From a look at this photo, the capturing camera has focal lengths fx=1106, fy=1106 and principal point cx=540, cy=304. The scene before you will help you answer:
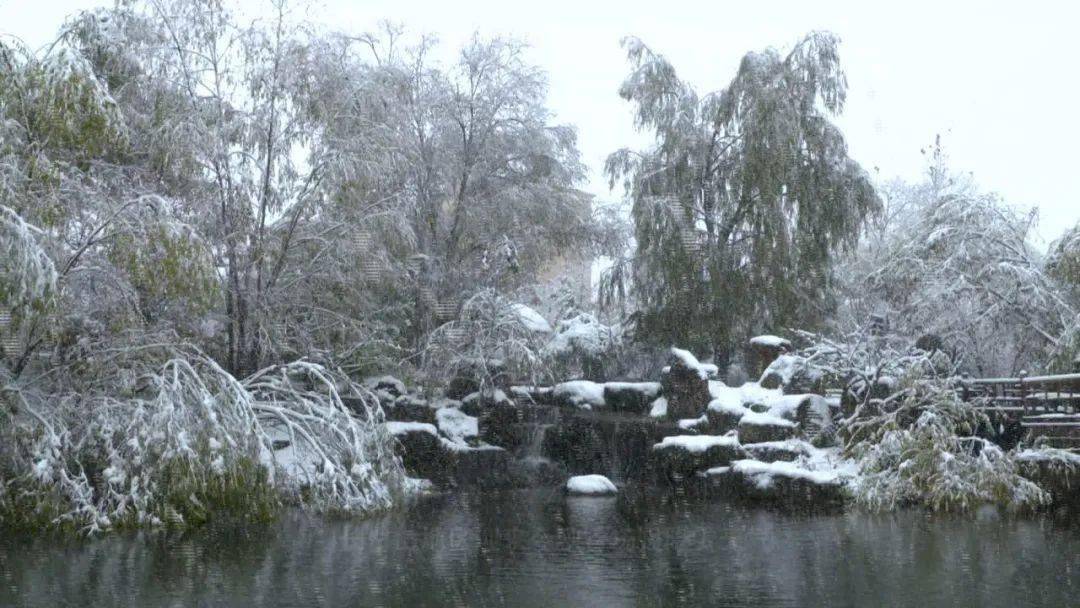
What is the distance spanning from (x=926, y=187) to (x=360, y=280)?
73.6 feet

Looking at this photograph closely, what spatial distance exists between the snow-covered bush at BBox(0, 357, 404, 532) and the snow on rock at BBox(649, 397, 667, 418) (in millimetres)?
7598

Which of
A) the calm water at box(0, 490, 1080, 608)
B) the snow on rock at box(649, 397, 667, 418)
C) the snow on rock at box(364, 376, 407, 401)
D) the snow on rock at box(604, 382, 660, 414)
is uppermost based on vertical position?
the snow on rock at box(364, 376, 407, 401)

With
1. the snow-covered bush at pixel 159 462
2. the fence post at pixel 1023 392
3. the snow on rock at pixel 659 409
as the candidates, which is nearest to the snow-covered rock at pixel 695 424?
the snow on rock at pixel 659 409

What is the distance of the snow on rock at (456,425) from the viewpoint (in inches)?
775

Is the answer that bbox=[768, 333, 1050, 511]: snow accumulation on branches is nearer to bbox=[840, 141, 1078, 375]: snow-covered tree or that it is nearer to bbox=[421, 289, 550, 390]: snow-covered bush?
bbox=[840, 141, 1078, 375]: snow-covered tree

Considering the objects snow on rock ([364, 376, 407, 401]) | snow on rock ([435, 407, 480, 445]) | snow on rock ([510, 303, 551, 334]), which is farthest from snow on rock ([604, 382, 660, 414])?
snow on rock ([364, 376, 407, 401])

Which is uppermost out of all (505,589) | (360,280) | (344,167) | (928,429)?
(344,167)

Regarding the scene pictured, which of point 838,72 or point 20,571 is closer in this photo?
point 20,571

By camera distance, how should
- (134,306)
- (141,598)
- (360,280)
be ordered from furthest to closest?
(360,280)
(134,306)
(141,598)

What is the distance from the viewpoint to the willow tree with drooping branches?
2202cm

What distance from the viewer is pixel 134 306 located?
531 inches

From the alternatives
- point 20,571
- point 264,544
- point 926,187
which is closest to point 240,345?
point 264,544

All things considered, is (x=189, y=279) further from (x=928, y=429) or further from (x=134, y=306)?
(x=928, y=429)

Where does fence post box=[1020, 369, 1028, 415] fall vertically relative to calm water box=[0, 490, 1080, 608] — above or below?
above
